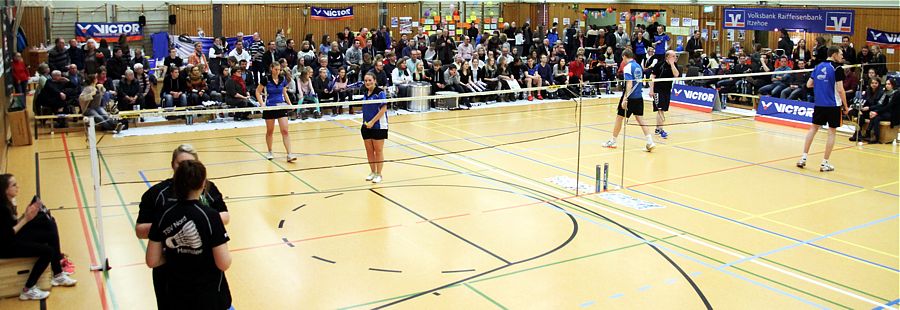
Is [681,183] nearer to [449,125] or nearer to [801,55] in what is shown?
[449,125]

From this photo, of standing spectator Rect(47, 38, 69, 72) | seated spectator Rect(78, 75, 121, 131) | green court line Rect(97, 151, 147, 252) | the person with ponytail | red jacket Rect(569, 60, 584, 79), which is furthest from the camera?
red jacket Rect(569, 60, 584, 79)

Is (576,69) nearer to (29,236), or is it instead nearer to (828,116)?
(828,116)

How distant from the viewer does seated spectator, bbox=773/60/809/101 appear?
1880 cm

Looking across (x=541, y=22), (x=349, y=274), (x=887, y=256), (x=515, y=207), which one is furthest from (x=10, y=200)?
(x=541, y=22)

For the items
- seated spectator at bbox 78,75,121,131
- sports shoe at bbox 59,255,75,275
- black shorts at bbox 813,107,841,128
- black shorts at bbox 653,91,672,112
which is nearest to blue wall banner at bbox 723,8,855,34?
black shorts at bbox 653,91,672,112

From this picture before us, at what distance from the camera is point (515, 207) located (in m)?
10.4

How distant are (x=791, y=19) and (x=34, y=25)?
22.6 m

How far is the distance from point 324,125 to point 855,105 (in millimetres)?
11165

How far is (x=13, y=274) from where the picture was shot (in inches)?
283

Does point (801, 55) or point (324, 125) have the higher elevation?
point (801, 55)

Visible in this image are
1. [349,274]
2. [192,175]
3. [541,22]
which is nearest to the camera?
[192,175]

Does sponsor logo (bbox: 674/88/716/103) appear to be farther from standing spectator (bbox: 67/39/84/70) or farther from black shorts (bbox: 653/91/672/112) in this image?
standing spectator (bbox: 67/39/84/70)

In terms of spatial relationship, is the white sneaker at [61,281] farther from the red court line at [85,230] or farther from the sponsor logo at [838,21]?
the sponsor logo at [838,21]

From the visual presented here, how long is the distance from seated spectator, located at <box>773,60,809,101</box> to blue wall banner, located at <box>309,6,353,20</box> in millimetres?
16105
